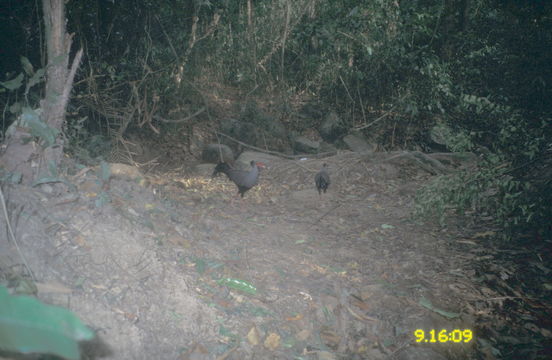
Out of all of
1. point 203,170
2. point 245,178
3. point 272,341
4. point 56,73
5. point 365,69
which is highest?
point 56,73

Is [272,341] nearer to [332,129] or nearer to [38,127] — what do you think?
[38,127]

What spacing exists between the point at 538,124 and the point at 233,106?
7.62 m

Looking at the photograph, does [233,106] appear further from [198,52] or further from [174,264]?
[174,264]

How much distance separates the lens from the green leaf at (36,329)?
0.71m

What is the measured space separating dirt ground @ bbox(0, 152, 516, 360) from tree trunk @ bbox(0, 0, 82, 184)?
0.84 feet

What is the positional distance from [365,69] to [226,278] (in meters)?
→ 7.14

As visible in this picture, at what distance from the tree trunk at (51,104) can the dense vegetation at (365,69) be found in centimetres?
27

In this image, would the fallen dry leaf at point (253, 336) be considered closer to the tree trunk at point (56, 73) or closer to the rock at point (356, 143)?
the tree trunk at point (56, 73)

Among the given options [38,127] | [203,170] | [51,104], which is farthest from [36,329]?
[203,170]

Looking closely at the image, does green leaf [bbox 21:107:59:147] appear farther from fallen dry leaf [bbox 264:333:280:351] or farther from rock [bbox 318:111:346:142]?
rock [bbox 318:111:346:142]

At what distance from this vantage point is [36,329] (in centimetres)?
72

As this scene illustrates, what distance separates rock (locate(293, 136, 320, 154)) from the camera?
903 centimetres
